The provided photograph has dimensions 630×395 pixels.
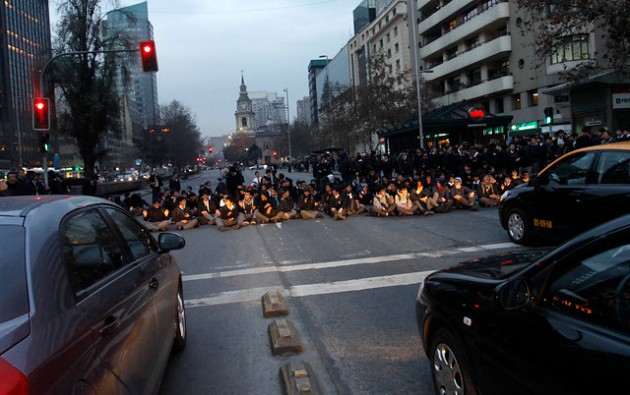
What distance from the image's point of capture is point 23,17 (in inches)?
3260

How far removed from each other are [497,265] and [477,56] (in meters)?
45.7

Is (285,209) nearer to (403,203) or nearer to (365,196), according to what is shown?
(365,196)

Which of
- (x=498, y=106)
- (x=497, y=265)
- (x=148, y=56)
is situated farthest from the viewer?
(x=498, y=106)

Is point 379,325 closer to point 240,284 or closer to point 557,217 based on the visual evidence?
point 240,284

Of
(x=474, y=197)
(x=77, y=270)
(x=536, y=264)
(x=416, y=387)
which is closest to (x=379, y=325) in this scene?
(x=416, y=387)

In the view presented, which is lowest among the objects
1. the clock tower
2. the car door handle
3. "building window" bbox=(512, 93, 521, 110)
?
the car door handle

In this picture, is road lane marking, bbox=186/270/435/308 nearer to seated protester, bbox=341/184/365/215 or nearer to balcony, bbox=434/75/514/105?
seated protester, bbox=341/184/365/215

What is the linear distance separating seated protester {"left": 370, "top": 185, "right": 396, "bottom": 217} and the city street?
1.48 meters

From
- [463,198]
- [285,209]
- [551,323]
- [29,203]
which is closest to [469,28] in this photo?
[463,198]

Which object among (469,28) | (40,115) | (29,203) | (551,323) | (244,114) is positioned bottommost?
(551,323)

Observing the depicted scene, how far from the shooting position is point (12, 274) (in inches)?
93.3

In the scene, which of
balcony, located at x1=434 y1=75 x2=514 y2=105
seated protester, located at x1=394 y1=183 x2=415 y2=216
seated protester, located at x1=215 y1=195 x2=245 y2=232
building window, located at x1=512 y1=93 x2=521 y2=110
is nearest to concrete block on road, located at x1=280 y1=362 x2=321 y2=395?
seated protester, located at x1=215 y1=195 x2=245 y2=232

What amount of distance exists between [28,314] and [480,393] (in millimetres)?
2308

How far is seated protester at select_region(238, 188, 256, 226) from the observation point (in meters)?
15.0
